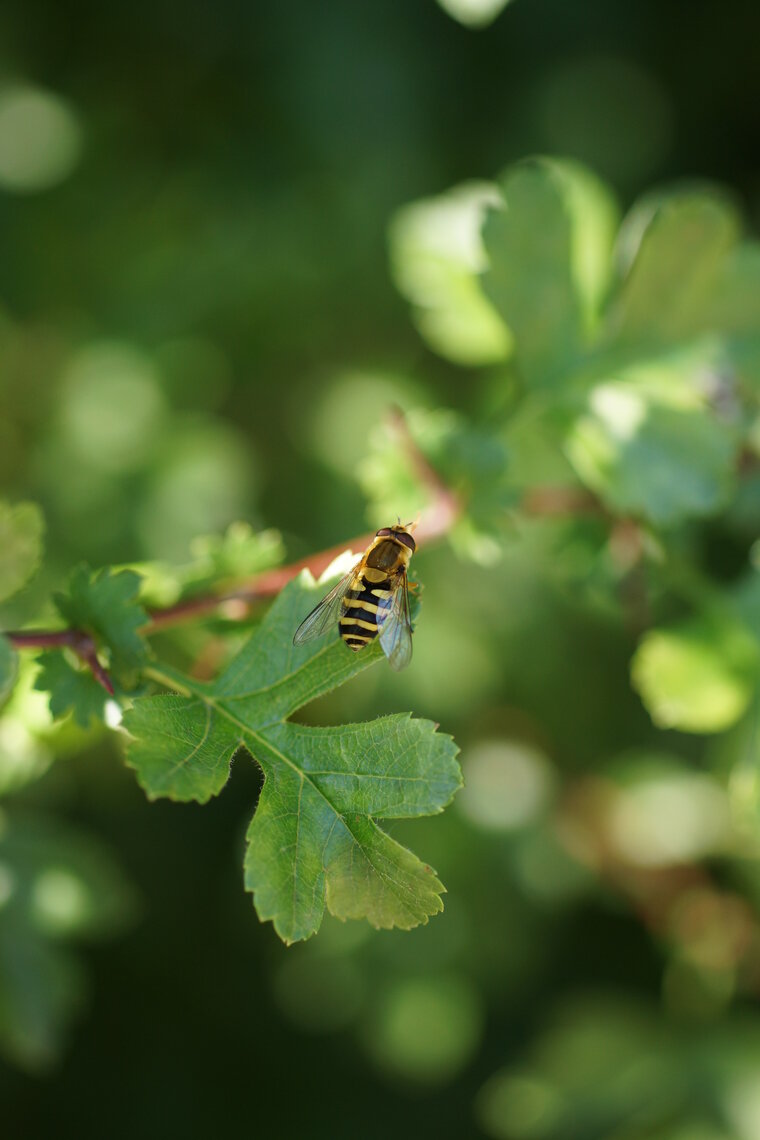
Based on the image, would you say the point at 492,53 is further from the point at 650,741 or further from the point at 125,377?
the point at 650,741

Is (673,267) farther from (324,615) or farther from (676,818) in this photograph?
(676,818)

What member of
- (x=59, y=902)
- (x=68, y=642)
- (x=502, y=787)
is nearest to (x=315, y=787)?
(x=68, y=642)

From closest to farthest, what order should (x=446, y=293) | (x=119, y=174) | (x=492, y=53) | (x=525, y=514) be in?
(x=525, y=514) → (x=446, y=293) → (x=119, y=174) → (x=492, y=53)

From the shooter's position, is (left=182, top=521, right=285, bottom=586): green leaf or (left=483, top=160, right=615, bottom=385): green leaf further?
(left=483, top=160, right=615, bottom=385): green leaf

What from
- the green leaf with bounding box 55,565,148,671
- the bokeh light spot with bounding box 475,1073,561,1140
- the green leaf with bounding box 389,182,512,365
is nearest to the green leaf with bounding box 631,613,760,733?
the green leaf with bounding box 389,182,512,365

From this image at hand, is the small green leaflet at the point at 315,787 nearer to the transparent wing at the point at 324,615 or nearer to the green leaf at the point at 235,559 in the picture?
the transparent wing at the point at 324,615

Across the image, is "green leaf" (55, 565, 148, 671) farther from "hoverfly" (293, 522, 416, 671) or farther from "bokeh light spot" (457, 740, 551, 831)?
"bokeh light spot" (457, 740, 551, 831)

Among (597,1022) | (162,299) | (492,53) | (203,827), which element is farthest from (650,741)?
(492,53)
